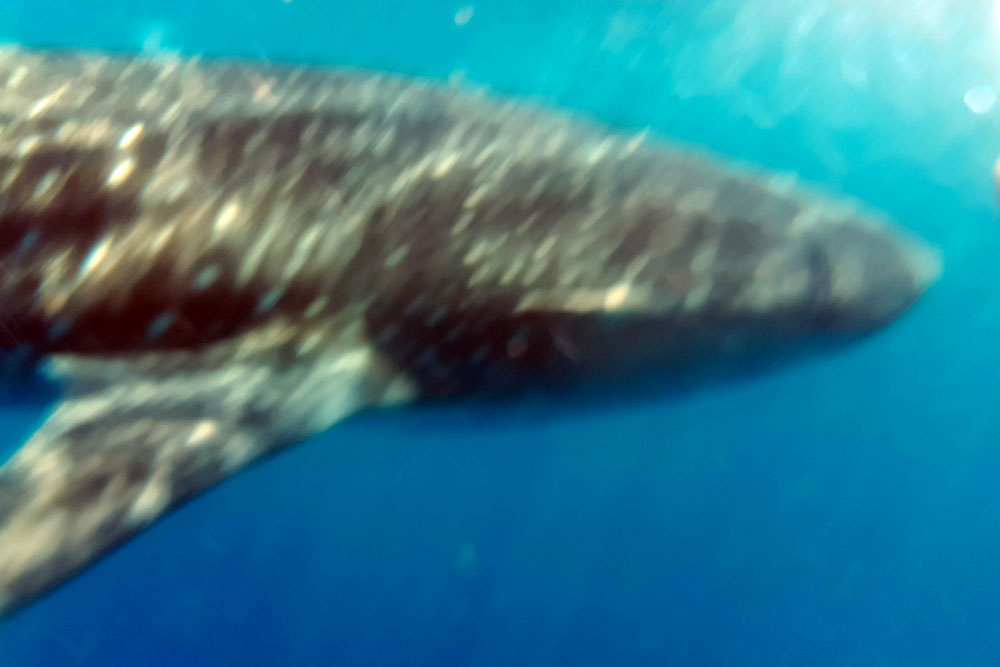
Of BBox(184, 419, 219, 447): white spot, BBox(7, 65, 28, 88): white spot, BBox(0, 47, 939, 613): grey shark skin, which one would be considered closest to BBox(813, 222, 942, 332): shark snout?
BBox(0, 47, 939, 613): grey shark skin

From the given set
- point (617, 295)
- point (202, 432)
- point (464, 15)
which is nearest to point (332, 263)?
point (202, 432)

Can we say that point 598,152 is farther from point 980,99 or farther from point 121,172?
point 980,99

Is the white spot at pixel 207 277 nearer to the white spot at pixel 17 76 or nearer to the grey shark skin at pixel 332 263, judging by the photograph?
the grey shark skin at pixel 332 263

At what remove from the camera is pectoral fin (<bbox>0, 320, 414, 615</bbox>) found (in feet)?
4.83

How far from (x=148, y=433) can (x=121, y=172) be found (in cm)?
65

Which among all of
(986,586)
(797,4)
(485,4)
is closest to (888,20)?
(797,4)

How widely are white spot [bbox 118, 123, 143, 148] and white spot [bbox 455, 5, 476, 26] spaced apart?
15.8 ft

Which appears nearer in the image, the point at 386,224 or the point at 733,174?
the point at 386,224

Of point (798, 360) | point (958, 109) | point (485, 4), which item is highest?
point (485, 4)

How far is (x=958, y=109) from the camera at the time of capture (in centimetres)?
543

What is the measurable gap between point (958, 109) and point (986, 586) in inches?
120

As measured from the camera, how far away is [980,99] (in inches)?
212

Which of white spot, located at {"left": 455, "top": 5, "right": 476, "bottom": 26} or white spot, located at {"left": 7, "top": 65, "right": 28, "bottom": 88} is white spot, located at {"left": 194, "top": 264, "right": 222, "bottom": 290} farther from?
white spot, located at {"left": 455, "top": 5, "right": 476, "bottom": 26}

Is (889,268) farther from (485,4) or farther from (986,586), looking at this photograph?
(485,4)
